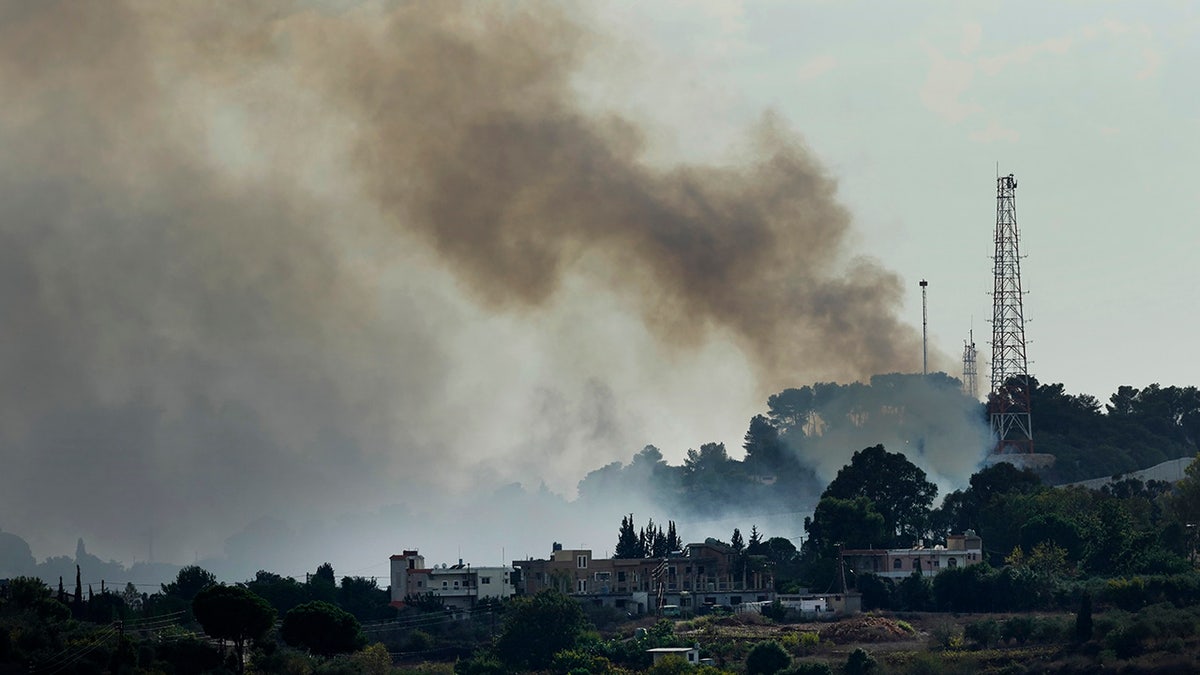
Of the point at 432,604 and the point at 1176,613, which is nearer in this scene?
the point at 1176,613

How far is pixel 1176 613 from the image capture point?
380 ft

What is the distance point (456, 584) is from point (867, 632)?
39.6 m

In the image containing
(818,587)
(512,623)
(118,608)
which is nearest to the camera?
(512,623)

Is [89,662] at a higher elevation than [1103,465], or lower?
lower

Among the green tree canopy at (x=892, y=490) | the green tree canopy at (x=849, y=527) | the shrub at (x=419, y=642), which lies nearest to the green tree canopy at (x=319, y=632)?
the shrub at (x=419, y=642)

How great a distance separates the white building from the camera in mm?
149625

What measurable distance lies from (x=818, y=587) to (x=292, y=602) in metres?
37.4

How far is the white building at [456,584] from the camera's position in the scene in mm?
149625

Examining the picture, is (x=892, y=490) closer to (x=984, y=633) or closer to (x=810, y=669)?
(x=984, y=633)

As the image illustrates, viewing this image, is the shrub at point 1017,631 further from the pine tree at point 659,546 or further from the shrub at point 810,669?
the pine tree at point 659,546

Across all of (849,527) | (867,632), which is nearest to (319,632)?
(867,632)

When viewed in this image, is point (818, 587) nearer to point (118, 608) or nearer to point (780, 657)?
point (780, 657)

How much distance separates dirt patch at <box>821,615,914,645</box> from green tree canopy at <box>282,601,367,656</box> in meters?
30.2

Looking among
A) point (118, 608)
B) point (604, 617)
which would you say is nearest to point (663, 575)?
point (604, 617)
